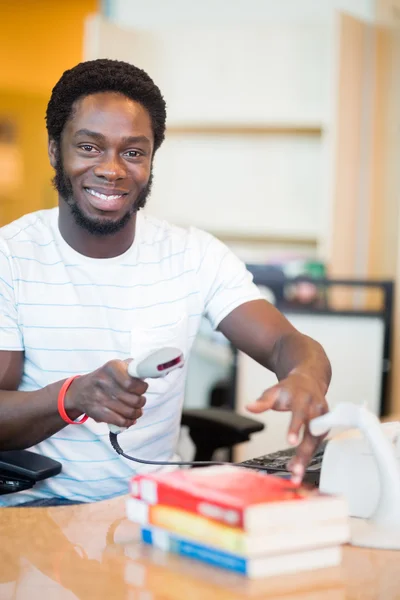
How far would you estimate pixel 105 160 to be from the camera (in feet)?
5.28

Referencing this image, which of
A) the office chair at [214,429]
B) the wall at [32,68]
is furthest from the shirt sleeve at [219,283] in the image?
the wall at [32,68]

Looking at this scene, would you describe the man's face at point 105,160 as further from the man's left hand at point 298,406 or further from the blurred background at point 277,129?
the blurred background at point 277,129

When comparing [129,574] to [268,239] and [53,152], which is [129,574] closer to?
[53,152]

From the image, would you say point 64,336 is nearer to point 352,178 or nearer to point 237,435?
point 237,435

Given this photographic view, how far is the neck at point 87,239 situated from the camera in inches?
65.6

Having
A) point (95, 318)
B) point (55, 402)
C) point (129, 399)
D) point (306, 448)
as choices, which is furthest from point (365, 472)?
point (95, 318)

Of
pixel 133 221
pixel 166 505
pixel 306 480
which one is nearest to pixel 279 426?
pixel 133 221

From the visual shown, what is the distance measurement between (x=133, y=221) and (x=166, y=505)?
0.82m

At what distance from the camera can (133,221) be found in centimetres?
172

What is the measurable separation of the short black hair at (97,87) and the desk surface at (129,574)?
0.81 metres

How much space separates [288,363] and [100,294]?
1.22ft

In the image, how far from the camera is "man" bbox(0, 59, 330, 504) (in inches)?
62.3

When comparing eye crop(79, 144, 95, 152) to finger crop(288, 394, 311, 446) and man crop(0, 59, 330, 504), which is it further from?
finger crop(288, 394, 311, 446)

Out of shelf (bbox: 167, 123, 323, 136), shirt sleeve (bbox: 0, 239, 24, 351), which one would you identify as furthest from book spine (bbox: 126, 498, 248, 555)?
shelf (bbox: 167, 123, 323, 136)
